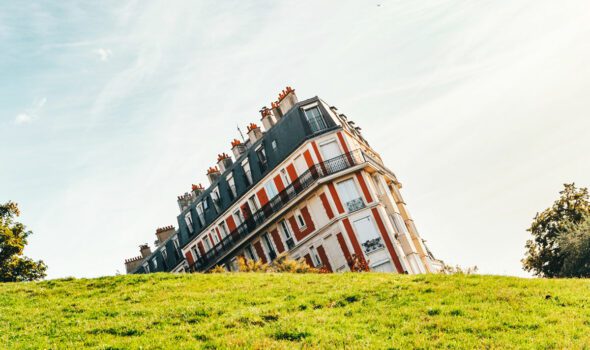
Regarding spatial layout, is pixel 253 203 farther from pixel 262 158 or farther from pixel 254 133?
pixel 254 133

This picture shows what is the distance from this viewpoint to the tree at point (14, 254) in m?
36.1

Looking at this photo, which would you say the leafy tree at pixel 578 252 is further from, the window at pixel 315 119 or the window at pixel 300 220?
the window at pixel 315 119

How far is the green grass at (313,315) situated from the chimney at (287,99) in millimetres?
25514

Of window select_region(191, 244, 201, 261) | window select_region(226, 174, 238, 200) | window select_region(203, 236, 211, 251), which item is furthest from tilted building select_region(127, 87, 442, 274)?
window select_region(191, 244, 201, 261)

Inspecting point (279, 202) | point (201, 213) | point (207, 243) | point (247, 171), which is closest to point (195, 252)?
point (207, 243)

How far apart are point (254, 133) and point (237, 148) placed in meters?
2.72

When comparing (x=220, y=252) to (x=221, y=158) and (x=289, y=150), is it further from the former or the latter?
(x=289, y=150)

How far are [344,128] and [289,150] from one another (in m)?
4.49

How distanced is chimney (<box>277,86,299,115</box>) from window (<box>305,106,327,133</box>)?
123 inches

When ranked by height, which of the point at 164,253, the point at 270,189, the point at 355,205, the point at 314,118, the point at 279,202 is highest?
the point at 314,118

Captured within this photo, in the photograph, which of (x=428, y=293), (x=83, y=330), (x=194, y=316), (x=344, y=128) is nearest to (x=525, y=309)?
(x=428, y=293)

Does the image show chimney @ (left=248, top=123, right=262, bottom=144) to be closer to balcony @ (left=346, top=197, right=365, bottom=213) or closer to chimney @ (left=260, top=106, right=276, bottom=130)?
chimney @ (left=260, top=106, right=276, bottom=130)

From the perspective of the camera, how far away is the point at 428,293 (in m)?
13.4

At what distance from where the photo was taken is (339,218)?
35.2 m
